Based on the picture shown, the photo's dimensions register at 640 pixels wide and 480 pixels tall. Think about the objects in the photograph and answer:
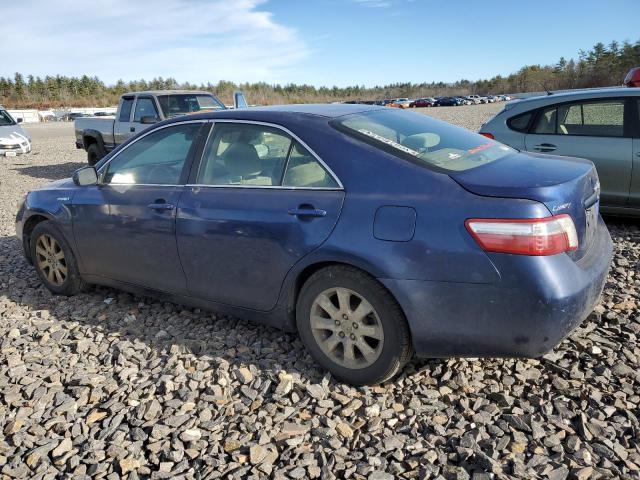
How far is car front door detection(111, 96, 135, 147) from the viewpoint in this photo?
11.5 m

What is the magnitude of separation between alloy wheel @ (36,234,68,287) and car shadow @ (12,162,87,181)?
338 inches

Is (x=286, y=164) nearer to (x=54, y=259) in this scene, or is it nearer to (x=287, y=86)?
(x=54, y=259)

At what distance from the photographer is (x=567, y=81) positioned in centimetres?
7388

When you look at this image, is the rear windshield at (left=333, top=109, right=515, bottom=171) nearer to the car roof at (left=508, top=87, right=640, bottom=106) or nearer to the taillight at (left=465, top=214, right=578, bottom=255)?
the taillight at (left=465, top=214, right=578, bottom=255)

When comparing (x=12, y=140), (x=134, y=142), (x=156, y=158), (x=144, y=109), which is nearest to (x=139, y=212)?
(x=156, y=158)

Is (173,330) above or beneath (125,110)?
beneath

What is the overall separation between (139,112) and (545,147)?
8.36 meters

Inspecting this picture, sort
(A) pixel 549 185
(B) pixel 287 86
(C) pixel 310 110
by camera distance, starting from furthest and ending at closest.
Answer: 1. (B) pixel 287 86
2. (C) pixel 310 110
3. (A) pixel 549 185

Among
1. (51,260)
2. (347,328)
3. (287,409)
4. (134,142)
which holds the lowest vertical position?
(287,409)

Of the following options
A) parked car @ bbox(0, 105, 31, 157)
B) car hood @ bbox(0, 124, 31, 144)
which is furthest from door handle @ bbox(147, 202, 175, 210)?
car hood @ bbox(0, 124, 31, 144)

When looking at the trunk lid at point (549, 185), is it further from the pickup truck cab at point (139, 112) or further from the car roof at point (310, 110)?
the pickup truck cab at point (139, 112)

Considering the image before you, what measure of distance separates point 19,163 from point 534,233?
1701 cm

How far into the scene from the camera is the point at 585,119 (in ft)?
19.5

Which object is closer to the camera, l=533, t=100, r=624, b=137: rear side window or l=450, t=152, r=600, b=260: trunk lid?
l=450, t=152, r=600, b=260: trunk lid
